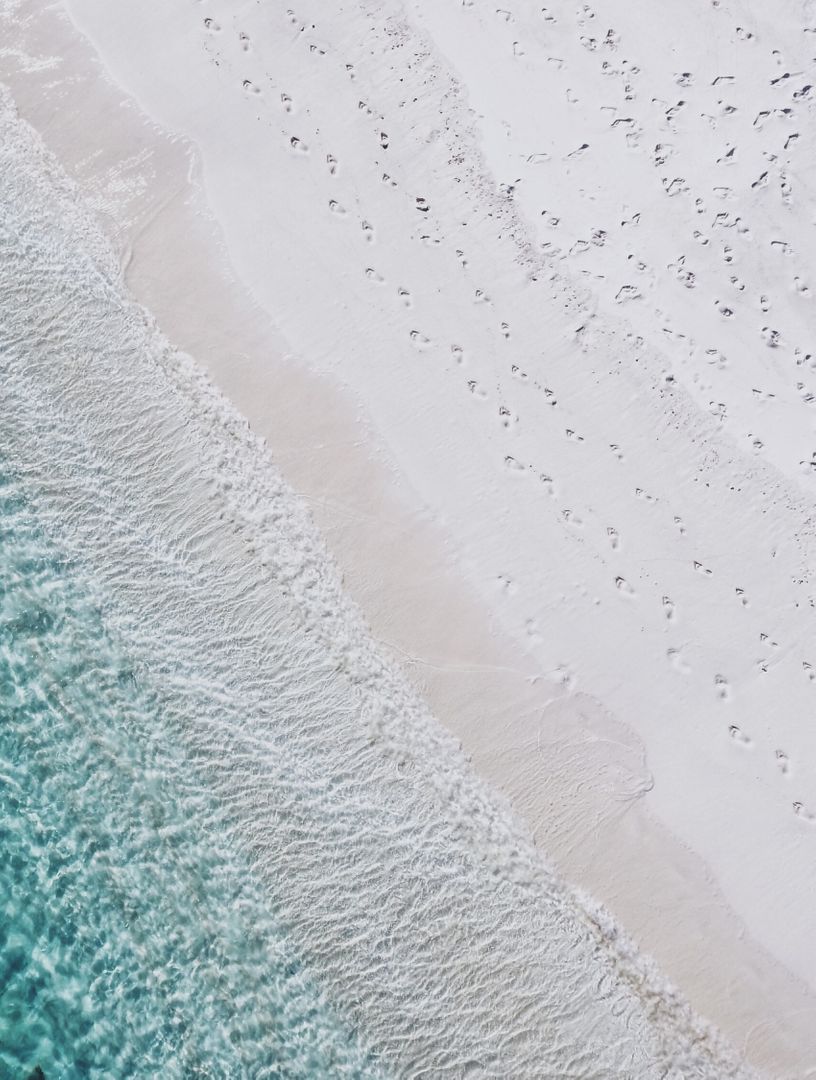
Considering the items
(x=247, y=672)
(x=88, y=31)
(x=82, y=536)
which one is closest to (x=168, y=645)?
(x=247, y=672)

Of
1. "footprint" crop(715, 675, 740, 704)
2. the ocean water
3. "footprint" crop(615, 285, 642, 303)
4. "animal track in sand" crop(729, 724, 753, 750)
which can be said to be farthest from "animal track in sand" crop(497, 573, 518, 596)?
"footprint" crop(615, 285, 642, 303)

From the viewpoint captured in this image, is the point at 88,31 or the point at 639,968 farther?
the point at 88,31

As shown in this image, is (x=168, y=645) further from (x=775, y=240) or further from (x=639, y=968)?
(x=775, y=240)

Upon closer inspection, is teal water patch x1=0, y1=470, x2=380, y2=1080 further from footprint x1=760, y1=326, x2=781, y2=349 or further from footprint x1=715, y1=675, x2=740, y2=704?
footprint x1=760, y1=326, x2=781, y2=349

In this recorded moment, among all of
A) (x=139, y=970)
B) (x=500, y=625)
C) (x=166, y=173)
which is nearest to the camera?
(x=139, y=970)

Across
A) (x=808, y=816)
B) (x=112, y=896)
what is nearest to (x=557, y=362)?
(x=808, y=816)

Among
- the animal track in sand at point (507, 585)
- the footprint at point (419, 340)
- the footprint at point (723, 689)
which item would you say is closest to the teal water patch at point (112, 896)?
the animal track in sand at point (507, 585)

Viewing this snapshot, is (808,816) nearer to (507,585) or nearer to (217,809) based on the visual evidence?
(507,585)
